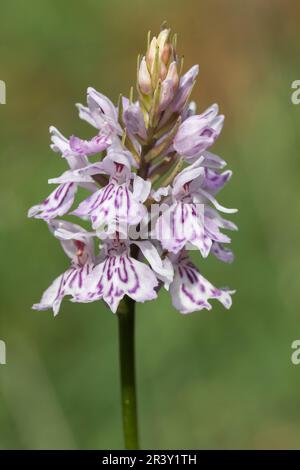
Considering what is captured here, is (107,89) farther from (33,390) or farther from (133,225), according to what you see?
(133,225)

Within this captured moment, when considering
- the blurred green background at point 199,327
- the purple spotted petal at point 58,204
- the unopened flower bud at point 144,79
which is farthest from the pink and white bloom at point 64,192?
the blurred green background at point 199,327

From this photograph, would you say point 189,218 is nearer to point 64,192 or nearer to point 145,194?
point 145,194

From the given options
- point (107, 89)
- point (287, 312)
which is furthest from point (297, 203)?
point (107, 89)

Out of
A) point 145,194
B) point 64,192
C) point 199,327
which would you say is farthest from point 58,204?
point 199,327

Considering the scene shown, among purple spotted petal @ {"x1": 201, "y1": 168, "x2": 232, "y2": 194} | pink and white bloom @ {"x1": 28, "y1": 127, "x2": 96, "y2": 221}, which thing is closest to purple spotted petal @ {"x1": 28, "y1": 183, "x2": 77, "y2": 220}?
pink and white bloom @ {"x1": 28, "y1": 127, "x2": 96, "y2": 221}

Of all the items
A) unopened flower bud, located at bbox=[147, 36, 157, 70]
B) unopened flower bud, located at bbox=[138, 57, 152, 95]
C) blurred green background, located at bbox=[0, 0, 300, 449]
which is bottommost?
blurred green background, located at bbox=[0, 0, 300, 449]

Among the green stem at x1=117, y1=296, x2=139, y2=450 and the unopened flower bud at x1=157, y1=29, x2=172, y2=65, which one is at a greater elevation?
the unopened flower bud at x1=157, y1=29, x2=172, y2=65

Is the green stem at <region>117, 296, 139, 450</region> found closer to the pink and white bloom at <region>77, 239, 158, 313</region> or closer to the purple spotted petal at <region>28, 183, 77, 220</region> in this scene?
the pink and white bloom at <region>77, 239, 158, 313</region>
